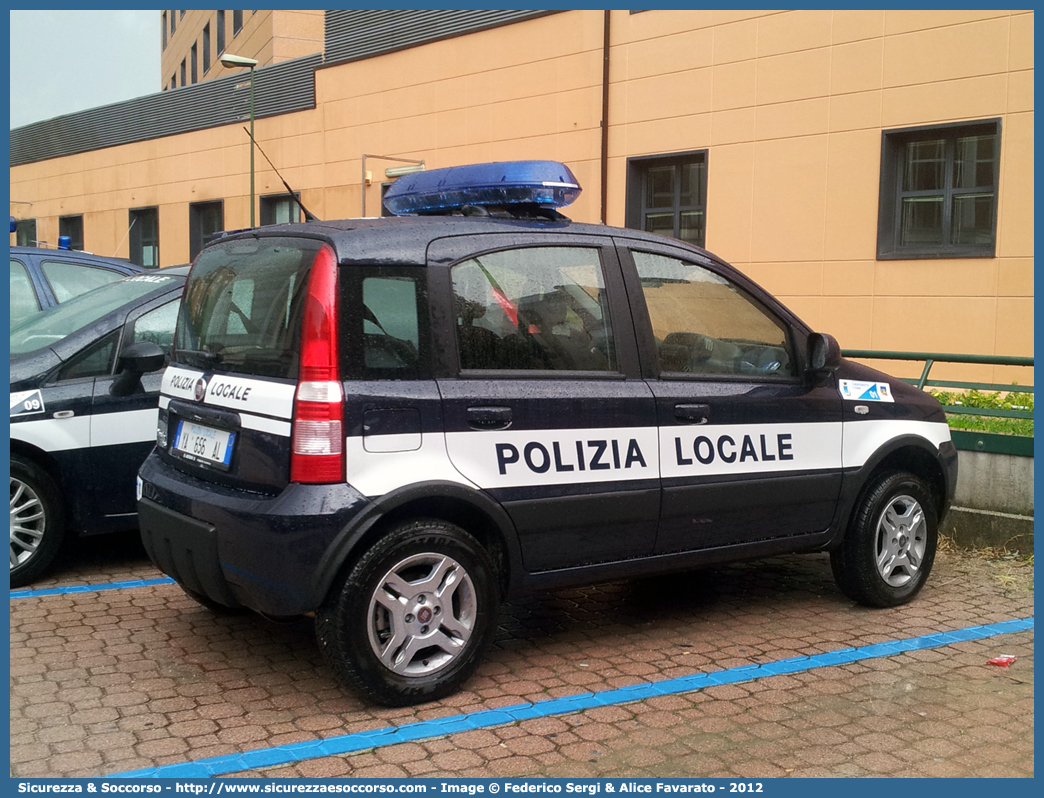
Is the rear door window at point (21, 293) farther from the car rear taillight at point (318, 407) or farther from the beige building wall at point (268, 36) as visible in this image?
the beige building wall at point (268, 36)

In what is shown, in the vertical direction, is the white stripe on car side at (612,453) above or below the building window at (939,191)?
below

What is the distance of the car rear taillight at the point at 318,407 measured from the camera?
377 centimetres

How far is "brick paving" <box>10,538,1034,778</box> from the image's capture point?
142 inches

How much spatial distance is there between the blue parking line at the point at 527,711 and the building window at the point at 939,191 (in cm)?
787

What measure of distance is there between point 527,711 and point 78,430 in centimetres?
301

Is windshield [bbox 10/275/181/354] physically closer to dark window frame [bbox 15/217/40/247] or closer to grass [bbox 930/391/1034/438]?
grass [bbox 930/391/1034/438]

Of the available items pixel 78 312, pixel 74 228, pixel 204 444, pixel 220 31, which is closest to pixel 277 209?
pixel 74 228

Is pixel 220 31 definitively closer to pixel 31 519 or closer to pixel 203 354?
pixel 31 519

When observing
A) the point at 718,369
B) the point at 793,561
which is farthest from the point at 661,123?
the point at 718,369

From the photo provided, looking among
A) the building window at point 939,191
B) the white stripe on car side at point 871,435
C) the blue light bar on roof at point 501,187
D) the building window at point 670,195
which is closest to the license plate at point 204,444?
the blue light bar on roof at point 501,187

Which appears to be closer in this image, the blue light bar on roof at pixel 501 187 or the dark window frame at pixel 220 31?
the blue light bar on roof at pixel 501 187

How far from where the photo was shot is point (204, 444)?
14.0 feet

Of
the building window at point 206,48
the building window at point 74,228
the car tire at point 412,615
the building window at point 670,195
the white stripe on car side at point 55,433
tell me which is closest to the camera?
the car tire at point 412,615

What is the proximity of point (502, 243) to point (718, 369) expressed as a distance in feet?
3.98
